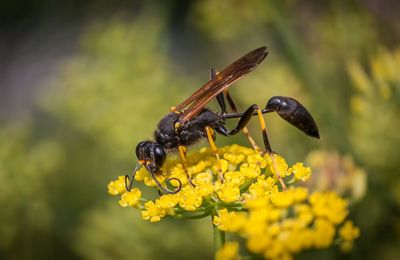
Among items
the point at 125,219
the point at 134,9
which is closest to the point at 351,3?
the point at 125,219

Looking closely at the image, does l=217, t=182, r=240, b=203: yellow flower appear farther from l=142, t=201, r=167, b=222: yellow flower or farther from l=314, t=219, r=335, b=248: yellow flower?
l=314, t=219, r=335, b=248: yellow flower

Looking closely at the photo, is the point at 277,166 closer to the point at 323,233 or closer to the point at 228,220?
the point at 228,220

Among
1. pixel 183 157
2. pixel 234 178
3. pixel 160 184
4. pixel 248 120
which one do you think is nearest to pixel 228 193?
pixel 234 178

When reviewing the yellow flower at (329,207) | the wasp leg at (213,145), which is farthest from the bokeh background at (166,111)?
the yellow flower at (329,207)

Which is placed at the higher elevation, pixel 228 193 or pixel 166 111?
pixel 166 111

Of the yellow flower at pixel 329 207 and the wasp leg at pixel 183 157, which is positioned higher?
the wasp leg at pixel 183 157

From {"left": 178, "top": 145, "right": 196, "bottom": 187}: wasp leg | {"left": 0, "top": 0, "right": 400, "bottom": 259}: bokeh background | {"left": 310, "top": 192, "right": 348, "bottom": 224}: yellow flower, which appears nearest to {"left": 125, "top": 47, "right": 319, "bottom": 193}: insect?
{"left": 178, "top": 145, "right": 196, "bottom": 187}: wasp leg

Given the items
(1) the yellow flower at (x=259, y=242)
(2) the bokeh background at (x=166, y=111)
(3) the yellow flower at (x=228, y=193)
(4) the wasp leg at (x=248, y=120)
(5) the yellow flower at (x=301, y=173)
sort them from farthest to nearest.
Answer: (2) the bokeh background at (x=166, y=111), (4) the wasp leg at (x=248, y=120), (5) the yellow flower at (x=301, y=173), (3) the yellow flower at (x=228, y=193), (1) the yellow flower at (x=259, y=242)

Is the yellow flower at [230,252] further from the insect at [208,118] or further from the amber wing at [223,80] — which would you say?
the amber wing at [223,80]
